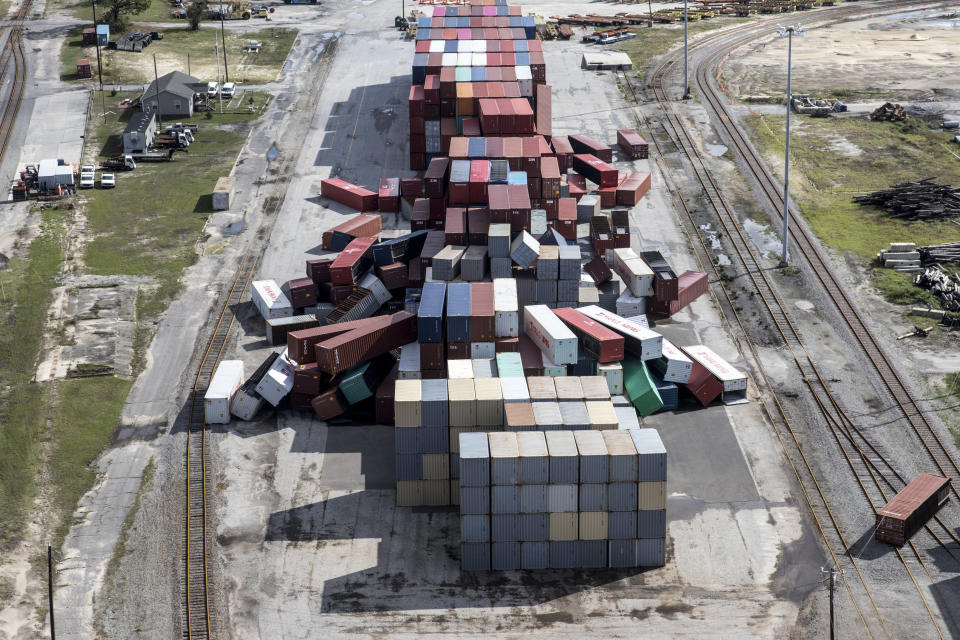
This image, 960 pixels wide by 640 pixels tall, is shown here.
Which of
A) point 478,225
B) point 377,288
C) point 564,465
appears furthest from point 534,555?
point 478,225

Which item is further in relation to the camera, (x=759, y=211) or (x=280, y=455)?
(x=759, y=211)

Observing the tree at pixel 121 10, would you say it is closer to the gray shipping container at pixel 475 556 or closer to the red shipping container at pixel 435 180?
the red shipping container at pixel 435 180

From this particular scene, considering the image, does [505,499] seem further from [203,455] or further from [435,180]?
[435,180]

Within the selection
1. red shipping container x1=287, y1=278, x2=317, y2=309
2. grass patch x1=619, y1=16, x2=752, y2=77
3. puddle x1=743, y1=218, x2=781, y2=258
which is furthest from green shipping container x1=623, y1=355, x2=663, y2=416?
grass patch x1=619, y1=16, x2=752, y2=77

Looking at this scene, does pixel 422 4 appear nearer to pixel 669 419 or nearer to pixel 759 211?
pixel 759 211

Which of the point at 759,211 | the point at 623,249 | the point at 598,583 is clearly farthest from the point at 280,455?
the point at 759,211

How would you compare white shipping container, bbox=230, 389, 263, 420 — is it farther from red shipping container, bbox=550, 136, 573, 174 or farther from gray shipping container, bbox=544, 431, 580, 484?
red shipping container, bbox=550, 136, 573, 174

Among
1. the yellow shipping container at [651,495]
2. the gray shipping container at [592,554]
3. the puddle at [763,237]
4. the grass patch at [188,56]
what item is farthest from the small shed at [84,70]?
the yellow shipping container at [651,495]

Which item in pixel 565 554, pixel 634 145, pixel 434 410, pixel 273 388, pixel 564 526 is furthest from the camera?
pixel 634 145
